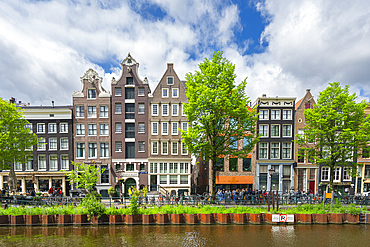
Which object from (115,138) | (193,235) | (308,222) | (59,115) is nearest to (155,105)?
(115,138)

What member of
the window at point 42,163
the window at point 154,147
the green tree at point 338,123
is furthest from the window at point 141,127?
the green tree at point 338,123

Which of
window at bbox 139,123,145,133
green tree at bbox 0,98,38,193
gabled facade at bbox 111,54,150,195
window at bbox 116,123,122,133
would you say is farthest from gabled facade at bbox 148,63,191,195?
green tree at bbox 0,98,38,193

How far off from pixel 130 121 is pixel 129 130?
1555 mm

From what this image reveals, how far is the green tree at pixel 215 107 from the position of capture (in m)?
20.7

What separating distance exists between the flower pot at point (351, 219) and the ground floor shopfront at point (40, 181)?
122ft

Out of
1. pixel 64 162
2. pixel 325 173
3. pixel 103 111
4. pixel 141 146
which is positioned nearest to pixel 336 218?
pixel 325 173

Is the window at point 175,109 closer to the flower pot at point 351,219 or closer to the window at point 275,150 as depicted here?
the window at point 275,150

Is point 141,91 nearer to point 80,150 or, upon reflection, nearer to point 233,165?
point 80,150

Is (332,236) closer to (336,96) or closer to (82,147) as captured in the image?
(336,96)

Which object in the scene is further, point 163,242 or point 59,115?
point 59,115

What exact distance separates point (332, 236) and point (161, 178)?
22610 millimetres

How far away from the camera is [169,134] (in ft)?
103

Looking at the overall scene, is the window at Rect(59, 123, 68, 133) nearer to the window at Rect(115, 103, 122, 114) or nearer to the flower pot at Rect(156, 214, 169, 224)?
the window at Rect(115, 103, 122, 114)

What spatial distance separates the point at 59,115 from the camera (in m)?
31.6
